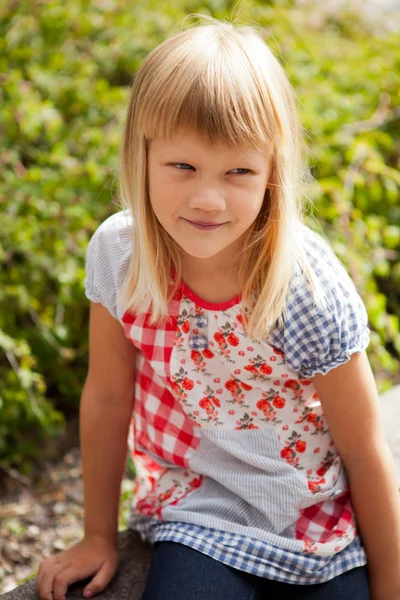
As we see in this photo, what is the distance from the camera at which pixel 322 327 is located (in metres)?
1.35

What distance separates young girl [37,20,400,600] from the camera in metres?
1.29

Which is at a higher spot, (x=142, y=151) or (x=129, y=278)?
(x=142, y=151)

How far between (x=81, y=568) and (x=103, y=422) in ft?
1.00

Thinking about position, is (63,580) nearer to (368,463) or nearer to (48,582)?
(48,582)

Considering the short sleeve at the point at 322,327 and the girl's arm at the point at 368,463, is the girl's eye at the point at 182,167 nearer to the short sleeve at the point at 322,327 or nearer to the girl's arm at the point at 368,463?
the short sleeve at the point at 322,327

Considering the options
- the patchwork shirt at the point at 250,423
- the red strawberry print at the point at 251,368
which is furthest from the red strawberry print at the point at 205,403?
the red strawberry print at the point at 251,368

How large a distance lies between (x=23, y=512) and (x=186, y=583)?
1009 millimetres

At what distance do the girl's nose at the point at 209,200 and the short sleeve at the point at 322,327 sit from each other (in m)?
0.23

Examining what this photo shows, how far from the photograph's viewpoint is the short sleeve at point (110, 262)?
5.04 ft

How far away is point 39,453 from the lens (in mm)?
2434

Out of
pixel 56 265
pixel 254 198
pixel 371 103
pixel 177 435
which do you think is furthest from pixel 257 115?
pixel 371 103

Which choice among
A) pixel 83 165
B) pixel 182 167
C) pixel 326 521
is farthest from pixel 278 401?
pixel 83 165

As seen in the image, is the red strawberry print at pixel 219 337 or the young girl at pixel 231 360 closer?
the young girl at pixel 231 360

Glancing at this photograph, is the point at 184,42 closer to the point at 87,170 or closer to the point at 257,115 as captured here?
the point at 257,115
